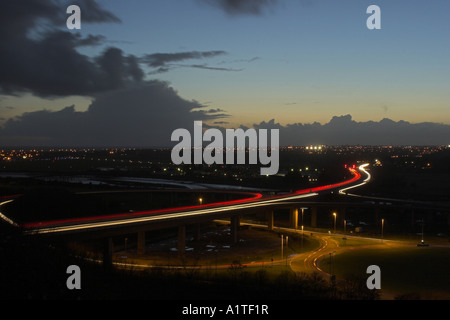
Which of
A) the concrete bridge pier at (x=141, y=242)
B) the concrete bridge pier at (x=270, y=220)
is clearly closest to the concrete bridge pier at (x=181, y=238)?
the concrete bridge pier at (x=141, y=242)

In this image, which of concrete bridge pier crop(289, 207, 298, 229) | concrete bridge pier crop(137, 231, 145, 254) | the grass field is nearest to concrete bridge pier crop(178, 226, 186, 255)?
concrete bridge pier crop(137, 231, 145, 254)

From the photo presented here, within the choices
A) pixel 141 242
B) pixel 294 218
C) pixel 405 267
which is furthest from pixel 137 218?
pixel 294 218

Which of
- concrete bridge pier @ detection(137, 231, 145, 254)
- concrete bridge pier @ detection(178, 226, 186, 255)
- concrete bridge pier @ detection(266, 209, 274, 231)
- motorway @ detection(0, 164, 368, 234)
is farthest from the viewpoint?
concrete bridge pier @ detection(266, 209, 274, 231)

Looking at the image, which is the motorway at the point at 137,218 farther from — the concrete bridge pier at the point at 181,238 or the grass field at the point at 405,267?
the grass field at the point at 405,267

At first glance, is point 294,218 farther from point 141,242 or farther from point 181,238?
point 141,242

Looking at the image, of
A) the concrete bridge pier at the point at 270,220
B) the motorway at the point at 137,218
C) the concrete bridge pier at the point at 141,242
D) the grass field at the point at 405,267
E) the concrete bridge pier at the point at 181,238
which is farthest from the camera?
the concrete bridge pier at the point at 270,220

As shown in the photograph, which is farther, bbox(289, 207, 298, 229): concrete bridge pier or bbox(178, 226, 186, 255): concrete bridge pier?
bbox(289, 207, 298, 229): concrete bridge pier

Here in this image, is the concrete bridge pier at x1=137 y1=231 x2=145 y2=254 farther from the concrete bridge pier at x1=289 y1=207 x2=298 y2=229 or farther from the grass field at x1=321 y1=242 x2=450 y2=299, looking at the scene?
the concrete bridge pier at x1=289 y1=207 x2=298 y2=229

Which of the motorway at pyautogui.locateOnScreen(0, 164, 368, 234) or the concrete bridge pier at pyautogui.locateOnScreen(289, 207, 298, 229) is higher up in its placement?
the motorway at pyautogui.locateOnScreen(0, 164, 368, 234)

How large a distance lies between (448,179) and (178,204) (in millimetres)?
91508

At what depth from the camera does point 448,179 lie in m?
121

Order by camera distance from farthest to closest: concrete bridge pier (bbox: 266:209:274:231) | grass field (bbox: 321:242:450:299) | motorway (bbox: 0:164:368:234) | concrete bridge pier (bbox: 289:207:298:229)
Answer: concrete bridge pier (bbox: 289:207:298:229) → concrete bridge pier (bbox: 266:209:274:231) → motorway (bbox: 0:164:368:234) → grass field (bbox: 321:242:450:299)

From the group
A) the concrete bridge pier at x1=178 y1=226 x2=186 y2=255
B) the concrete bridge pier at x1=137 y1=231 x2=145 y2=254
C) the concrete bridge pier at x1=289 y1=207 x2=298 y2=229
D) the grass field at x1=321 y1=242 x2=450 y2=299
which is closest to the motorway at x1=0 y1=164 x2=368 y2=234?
the concrete bridge pier at x1=178 y1=226 x2=186 y2=255

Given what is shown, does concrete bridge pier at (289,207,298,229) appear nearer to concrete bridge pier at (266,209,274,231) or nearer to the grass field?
concrete bridge pier at (266,209,274,231)
